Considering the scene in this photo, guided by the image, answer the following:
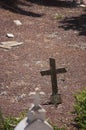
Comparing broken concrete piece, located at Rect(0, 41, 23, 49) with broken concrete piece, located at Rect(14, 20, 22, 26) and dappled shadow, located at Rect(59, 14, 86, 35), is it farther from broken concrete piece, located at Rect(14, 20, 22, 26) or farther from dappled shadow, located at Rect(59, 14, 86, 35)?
dappled shadow, located at Rect(59, 14, 86, 35)

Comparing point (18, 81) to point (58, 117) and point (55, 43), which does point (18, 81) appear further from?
point (55, 43)

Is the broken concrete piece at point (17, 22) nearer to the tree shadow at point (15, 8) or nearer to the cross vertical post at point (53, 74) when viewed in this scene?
the tree shadow at point (15, 8)

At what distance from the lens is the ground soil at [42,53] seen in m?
6.79

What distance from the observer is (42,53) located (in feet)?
30.9

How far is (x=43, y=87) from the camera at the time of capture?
747cm

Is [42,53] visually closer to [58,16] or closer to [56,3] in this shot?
[58,16]

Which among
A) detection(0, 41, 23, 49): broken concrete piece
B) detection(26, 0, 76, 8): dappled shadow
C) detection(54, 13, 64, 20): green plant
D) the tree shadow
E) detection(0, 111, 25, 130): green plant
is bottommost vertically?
detection(26, 0, 76, 8): dappled shadow

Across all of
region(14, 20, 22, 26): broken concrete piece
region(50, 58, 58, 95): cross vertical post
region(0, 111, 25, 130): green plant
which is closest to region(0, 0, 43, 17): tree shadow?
region(14, 20, 22, 26): broken concrete piece

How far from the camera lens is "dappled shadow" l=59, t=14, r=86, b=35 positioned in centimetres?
1131

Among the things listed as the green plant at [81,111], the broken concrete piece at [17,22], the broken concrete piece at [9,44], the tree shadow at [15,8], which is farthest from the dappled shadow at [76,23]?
the green plant at [81,111]

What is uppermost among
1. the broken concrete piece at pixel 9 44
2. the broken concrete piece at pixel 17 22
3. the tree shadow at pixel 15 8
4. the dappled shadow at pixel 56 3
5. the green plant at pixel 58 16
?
the broken concrete piece at pixel 9 44

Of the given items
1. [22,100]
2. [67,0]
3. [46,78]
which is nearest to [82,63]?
[46,78]

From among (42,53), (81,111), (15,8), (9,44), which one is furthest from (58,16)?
(81,111)

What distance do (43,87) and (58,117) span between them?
51.1 inches
